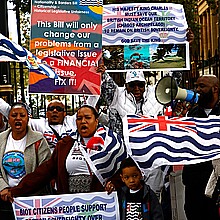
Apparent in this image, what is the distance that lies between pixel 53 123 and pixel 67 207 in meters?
1.84

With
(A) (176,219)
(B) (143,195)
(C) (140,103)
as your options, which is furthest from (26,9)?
(B) (143,195)

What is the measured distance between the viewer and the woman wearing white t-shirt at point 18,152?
272 inches

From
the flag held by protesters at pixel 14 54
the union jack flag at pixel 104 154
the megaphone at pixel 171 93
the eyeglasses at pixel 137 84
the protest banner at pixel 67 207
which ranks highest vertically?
the flag held by protesters at pixel 14 54

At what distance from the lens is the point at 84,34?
8367 millimetres

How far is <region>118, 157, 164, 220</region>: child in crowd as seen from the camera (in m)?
6.13

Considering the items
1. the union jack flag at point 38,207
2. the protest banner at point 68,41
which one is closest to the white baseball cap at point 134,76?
the protest banner at point 68,41

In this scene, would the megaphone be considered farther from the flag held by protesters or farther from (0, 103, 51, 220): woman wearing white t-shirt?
(0, 103, 51, 220): woman wearing white t-shirt

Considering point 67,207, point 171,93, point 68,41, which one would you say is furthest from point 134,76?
point 67,207

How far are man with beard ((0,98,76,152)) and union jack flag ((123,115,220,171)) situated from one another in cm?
152

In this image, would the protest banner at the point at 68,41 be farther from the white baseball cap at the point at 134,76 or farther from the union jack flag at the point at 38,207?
the union jack flag at the point at 38,207

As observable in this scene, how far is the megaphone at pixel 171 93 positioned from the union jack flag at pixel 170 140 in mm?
1122

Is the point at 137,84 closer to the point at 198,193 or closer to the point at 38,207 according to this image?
the point at 198,193

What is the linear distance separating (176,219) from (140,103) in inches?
54.3

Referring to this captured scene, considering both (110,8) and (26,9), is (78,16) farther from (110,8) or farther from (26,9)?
(26,9)
